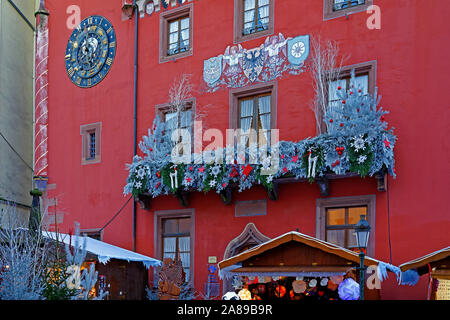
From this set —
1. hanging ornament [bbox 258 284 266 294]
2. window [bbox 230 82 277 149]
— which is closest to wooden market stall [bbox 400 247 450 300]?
hanging ornament [bbox 258 284 266 294]

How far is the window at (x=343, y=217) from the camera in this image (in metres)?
12.2

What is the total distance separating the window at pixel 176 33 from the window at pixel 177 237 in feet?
13.4

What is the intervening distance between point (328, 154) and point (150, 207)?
18.3 ft

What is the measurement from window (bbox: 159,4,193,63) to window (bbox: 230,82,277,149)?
2068mm

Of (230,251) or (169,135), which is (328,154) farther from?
(169,135)

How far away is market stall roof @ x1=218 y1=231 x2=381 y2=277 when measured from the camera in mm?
9854

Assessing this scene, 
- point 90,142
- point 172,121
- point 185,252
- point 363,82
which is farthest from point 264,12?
point 90,142

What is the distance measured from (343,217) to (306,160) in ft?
4.90

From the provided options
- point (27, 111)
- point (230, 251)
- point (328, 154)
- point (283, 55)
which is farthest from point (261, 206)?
point (27, 111)

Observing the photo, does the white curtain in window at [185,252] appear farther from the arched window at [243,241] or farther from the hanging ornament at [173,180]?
the hanging ornament at [173,180]

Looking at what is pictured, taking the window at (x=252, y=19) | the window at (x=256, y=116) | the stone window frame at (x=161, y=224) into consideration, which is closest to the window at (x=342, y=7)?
the window at (x=252, y=19)

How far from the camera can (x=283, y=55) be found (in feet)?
45.1

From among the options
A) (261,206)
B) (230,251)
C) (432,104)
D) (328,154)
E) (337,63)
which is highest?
(337,63)

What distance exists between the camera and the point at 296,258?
407 inches
